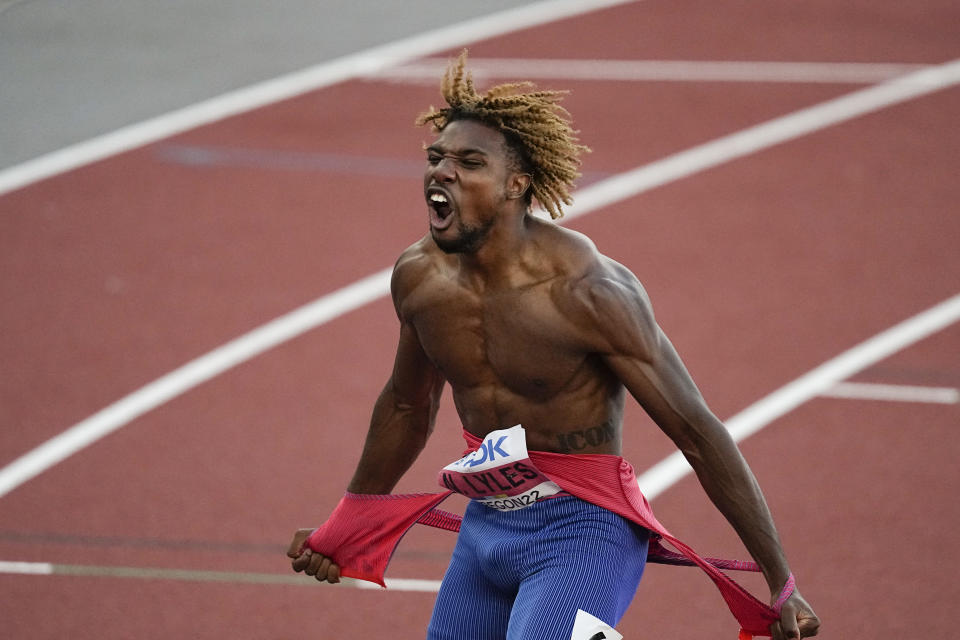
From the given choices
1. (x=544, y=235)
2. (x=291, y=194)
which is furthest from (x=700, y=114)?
(x=544, y=235)

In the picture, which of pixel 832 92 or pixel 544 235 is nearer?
pixel 544 235

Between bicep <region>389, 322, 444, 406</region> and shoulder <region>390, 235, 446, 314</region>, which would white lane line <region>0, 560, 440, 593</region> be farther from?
shoulder <region>390, 235, 446, 314</region>

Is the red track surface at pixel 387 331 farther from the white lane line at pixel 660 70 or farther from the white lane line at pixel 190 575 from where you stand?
the white lane line at pixel 660 70

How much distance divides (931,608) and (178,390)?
12.5 ft

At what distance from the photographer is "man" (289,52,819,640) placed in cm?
384

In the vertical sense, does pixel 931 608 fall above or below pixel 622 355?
below

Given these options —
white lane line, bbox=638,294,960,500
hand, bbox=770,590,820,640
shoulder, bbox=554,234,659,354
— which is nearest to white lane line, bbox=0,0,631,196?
white lane line, bbox=638,294,960,500

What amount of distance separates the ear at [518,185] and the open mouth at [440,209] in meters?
0.18

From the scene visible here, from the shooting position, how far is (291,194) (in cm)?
1036

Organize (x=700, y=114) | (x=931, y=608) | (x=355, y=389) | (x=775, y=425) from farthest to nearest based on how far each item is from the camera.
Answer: (x=700, y=114), (x=355, y=389), (x=775, y=425), (x=931, y=608)

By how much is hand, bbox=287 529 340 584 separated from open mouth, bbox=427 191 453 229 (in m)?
1.09

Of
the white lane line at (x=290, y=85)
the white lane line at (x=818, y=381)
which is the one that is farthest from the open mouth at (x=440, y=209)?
the white lane line at (x=290, y=85)

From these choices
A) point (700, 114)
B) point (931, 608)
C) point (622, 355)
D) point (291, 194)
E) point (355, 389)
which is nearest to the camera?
point (622, 355)

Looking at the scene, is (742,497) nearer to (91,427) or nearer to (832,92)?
(91,427)
